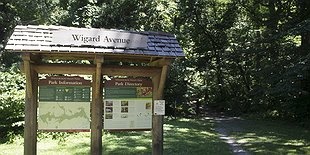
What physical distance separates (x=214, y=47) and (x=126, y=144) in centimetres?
1867

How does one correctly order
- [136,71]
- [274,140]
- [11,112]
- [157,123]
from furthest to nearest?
[274,140], [11,112], [157,123], [136,71]

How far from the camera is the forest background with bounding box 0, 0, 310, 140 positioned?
599 inches

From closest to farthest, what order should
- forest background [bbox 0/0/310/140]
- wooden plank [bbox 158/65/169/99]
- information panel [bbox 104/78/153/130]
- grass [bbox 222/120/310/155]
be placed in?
wooden plank [bbox 158/65/169/99] < information panel [bbox 104/78/153/130] < grass [bbox 222/120/310/155] < forest background [bbox 0/0/310/140]

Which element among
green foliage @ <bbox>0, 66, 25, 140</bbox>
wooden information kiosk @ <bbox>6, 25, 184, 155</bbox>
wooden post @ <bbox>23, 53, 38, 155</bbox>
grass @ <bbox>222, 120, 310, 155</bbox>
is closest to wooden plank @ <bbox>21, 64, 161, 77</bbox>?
wooden information kiosk @ <bbox>6, 25, 184, 155</bbox>

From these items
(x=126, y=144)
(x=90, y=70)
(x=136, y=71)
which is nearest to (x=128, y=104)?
(x=136, y=71)

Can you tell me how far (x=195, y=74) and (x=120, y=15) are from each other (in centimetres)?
824

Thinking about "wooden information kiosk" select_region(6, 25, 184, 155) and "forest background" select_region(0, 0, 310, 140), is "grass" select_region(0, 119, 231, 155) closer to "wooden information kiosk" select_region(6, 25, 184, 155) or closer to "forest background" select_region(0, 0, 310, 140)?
"forest background" select_region(0, 0, 310, 140)

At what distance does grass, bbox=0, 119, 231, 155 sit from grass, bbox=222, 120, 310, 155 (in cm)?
98

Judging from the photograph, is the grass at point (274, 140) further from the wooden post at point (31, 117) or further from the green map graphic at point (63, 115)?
the wooden post at point (31, 117)

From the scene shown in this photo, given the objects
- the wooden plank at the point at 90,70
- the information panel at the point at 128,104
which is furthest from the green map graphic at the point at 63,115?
the wooden plank at the point at 90,70

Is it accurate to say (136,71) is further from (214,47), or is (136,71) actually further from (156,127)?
(214,47)

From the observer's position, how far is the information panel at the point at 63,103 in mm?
7465

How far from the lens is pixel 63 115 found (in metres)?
7.52

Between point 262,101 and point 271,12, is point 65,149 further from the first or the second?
point 262,101
